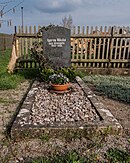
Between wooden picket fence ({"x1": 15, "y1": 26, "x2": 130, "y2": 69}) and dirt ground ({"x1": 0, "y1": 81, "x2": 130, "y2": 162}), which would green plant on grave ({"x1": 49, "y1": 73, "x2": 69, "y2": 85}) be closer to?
dirt ground ({"x1": 0, "y1": 81, "x2": 130, "y2": 162})

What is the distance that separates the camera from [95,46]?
26.3 feet

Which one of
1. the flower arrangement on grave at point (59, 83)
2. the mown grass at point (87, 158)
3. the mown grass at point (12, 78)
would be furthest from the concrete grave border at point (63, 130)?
the mown grass at point (12, 78)

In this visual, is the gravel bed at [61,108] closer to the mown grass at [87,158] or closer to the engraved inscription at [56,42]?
the mown grass at [87,158]

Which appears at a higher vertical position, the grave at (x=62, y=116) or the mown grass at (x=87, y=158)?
the grave at (x=62, y=116)

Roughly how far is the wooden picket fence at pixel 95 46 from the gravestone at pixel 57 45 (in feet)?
3.50

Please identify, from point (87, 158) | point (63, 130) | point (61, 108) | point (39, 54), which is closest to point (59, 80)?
point (61, 108)

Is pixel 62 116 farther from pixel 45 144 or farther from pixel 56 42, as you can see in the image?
pixel 56 42

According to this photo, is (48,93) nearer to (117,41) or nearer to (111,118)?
(111,118)

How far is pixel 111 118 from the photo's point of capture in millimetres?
3311

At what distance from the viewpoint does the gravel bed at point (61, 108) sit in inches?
132

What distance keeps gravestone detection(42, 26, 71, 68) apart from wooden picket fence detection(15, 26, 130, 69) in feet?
3.50

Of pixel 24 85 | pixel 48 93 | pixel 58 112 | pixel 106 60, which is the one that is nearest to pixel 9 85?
pixel 24 85

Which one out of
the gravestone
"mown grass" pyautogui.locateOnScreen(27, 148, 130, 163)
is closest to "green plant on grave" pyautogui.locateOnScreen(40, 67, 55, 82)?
the gravestone

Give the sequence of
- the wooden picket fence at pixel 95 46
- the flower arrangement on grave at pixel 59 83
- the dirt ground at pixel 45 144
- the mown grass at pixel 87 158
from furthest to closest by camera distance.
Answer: the wooden picket fence at pixel 95 46 → the flower arrangement on grave at pixel 59 83 → the dirt ground at pixel 45 144 → the mown grass at pixel 87 158
